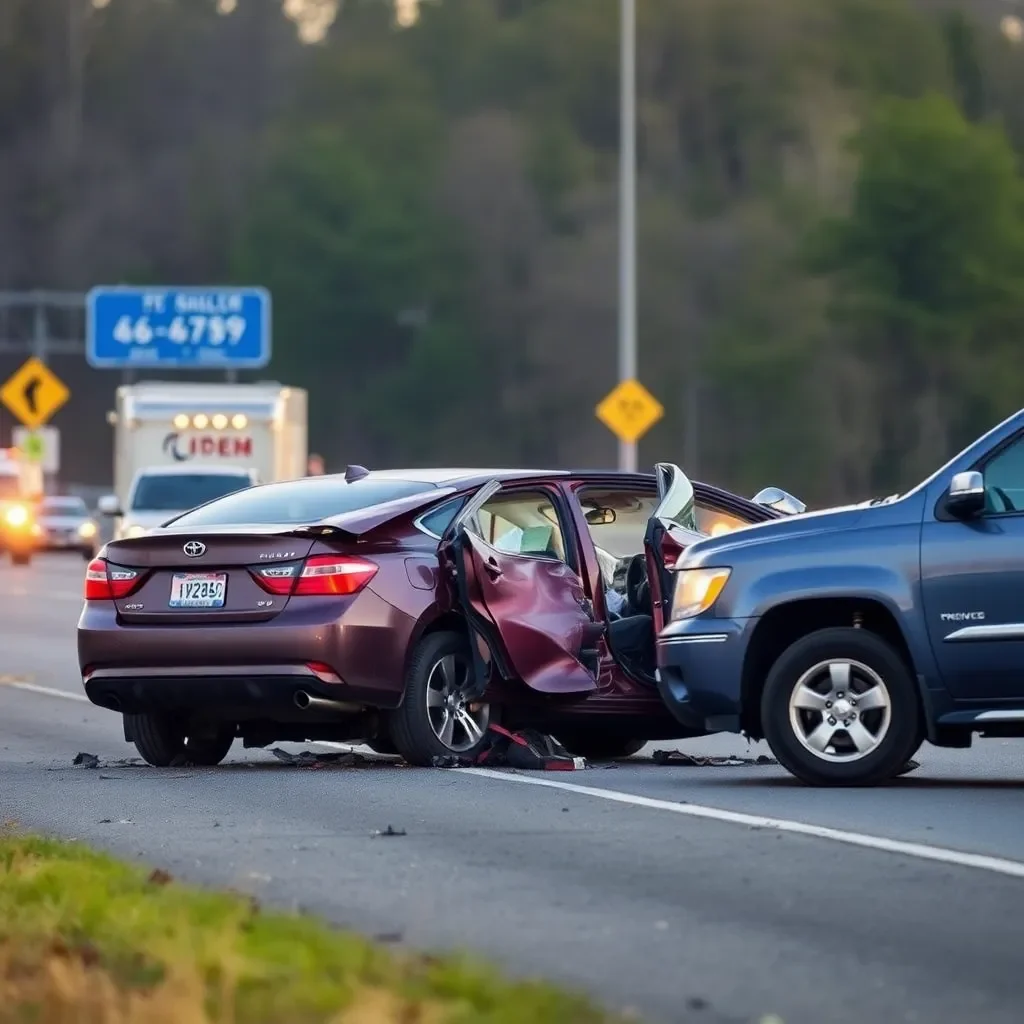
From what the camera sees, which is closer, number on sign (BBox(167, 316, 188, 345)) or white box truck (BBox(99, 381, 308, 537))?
white box truck (BBox(99, 381, 308, 537))

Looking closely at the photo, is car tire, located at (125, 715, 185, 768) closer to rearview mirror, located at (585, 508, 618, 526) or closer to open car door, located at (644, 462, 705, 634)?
rearview mirror, located at (585, 508, 618, 526)

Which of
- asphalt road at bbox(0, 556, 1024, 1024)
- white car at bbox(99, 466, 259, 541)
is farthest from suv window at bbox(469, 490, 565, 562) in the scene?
white car at bbox(99, 466, 259, 541)

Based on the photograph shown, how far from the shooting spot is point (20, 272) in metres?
108

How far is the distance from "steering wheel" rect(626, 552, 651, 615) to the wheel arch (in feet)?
4.10

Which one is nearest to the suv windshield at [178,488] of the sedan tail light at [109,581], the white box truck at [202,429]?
the white box truck at [202,429]

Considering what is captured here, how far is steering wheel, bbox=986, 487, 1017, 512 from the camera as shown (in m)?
11.6

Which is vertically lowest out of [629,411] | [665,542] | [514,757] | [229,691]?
[514,757]

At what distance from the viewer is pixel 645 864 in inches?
359

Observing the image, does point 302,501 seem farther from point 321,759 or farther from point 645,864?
point 645,864

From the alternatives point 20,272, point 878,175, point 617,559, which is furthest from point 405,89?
point 617,559

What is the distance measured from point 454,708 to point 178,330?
4892 cm

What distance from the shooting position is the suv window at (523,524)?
1320 centimetres

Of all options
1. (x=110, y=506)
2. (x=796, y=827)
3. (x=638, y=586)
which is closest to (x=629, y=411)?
(x=110, y=506)

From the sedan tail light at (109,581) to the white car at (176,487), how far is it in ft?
61.4
